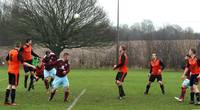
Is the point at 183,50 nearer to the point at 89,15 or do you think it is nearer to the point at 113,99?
the point at 89,15

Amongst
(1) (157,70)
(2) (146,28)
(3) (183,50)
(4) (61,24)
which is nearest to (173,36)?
(2) (146,28)

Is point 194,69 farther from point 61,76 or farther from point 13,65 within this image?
point 13,65

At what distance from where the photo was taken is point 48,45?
65.4 metres

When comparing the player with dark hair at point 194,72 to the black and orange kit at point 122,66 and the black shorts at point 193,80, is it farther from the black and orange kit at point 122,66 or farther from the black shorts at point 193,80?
the black and orange kit at point 122,66

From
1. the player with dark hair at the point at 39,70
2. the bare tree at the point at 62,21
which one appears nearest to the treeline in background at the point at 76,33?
the bare tree at the point at 62,21

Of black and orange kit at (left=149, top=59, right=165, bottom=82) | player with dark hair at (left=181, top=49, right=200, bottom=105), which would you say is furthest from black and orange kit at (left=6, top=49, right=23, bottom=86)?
black and orange kit at (left=149, top=59, right=165, bottom=82)

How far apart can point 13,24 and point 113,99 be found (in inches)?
1838

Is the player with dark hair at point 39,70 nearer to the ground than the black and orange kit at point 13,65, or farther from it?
Result: nearer to the ground

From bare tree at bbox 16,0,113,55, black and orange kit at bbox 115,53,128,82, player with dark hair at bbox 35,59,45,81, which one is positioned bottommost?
player with dark hair at bbox 35,59,45,81

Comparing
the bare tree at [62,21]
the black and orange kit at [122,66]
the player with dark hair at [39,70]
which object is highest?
the bare tree at [62,21]

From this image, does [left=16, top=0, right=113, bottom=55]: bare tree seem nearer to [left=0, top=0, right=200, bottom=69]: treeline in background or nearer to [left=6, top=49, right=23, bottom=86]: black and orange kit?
[left=0, top=0, right=200, bottom=69]: treeline in background

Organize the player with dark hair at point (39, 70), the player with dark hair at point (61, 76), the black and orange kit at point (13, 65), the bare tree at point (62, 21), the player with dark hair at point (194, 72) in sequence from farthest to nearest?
the bare tree at point (62, 21) → the player with dark hair at point (39, 70) → the player with dark hair at point (61, 76) → the player with dark hair at point (194, 72) → the black and orange kit at point (13, 65)

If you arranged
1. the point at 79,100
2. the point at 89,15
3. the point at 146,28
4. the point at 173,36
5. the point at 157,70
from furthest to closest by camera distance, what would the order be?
the point at 146,28
the point at 173,36
the point at 89,15
the point at 157,70
the point at 79,100

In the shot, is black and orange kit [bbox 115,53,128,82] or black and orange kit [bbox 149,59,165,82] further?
black and orange kit [bbox 149,59,165,82]
